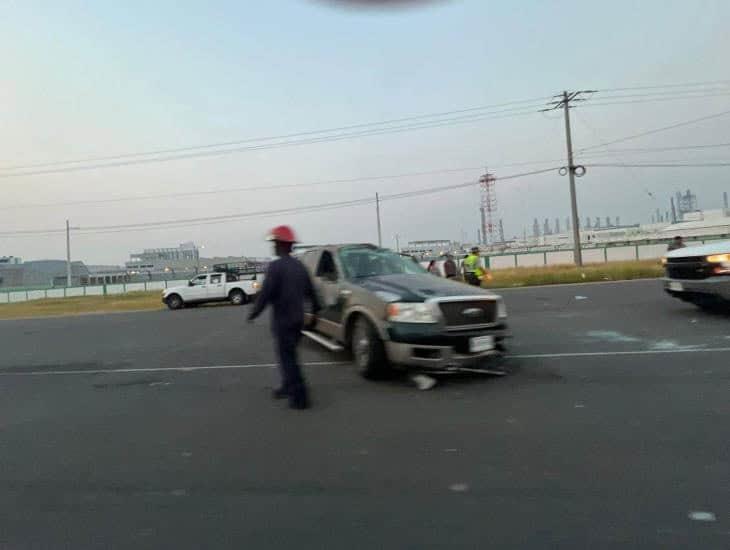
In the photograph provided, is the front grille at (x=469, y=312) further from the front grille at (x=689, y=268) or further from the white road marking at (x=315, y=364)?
the front grille at (x=689, y=268)

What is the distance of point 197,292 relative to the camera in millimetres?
24688

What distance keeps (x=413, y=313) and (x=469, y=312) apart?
2.09 ft

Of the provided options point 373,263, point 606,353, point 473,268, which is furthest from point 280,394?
point 473,268

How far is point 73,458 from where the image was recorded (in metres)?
4.42

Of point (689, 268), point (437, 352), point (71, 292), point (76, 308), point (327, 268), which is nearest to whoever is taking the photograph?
point (437, 352)

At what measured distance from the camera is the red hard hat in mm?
5625

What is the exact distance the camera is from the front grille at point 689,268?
9555mm

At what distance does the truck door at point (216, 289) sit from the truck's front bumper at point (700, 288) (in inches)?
724

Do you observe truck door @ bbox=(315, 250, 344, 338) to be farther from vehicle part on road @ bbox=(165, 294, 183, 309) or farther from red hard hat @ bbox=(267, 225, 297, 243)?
vehicle part on road @ bbox=(165, 294, 183, 309)

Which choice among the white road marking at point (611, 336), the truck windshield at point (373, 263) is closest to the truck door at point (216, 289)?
the truck windshield at point (373, 263)

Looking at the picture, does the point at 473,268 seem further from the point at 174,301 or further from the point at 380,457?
the point at 174,301

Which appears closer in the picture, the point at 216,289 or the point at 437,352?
the point at 437,352

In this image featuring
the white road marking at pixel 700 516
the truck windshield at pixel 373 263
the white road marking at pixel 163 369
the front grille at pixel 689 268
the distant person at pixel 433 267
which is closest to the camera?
the white road marking at pixel 700 516

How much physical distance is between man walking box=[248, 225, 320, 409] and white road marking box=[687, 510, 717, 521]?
134 inches
